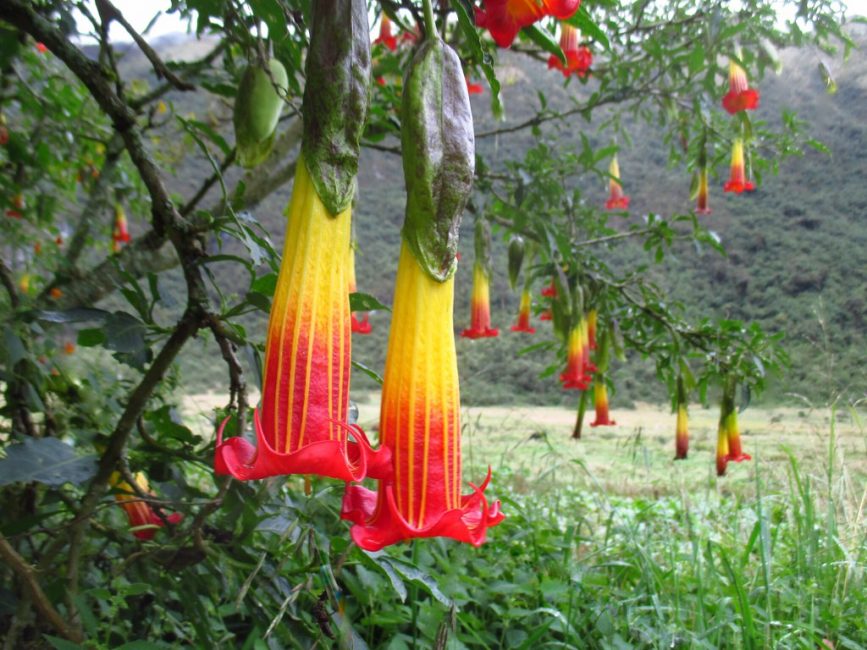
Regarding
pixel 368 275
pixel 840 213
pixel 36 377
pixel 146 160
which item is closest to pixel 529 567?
pixel 36 377

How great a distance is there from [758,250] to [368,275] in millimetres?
1800

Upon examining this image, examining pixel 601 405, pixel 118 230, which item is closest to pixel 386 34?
pixel 118 230

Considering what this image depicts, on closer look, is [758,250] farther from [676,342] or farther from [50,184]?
[50,184]

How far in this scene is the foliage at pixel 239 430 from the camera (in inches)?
24.8

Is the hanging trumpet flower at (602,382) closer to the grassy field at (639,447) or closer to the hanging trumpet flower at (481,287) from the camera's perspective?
the grassy field at (639,447)

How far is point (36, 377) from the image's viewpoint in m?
0.80

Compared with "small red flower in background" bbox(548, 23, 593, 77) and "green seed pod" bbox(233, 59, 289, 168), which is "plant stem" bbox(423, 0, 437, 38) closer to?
"green seed pod" bbox(233, 59, 289, 168)

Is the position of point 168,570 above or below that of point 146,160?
below

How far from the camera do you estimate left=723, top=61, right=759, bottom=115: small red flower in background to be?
209 centimetres

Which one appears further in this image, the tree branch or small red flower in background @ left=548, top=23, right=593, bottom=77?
small red flower in background @ left=548, top=23, right=593, bottom=77

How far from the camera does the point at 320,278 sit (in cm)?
40

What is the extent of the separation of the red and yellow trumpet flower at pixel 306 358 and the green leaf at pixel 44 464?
0.30 meters

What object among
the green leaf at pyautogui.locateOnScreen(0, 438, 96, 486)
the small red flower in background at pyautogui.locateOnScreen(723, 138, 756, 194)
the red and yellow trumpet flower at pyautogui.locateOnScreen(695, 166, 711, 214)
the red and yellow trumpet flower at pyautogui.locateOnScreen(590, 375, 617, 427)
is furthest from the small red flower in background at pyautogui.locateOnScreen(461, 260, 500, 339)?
the small red flower in background at pyautogui.locateOnScreen(723, 138, 756, 194)

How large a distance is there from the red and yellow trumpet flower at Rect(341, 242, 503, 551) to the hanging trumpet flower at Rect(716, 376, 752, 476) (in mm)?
1668
